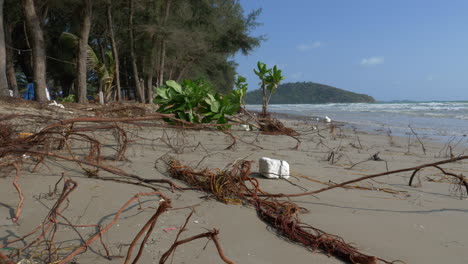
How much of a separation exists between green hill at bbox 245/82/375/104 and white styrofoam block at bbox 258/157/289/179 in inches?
2675

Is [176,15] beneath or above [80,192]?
above

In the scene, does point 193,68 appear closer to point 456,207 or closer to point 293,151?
point 293,151

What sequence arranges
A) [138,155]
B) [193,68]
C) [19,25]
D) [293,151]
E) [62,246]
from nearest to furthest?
[62,246]
[138,155]
[293,151]
[19,25]
[193,68]

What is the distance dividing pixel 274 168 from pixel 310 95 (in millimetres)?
76536

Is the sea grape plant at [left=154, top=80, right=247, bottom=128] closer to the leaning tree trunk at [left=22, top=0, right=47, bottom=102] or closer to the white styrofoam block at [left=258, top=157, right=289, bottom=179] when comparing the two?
the white styrofoam block at [left=258, top=157, right=289, bottom=179]

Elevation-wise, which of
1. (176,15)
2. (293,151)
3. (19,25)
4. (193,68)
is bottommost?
(293,151)

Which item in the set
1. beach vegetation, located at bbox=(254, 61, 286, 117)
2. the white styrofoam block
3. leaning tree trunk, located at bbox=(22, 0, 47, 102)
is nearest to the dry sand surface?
the white styrofoam block

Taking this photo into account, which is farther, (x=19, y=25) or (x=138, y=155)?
(x=19, y=25)

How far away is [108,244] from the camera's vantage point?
52.4 inches

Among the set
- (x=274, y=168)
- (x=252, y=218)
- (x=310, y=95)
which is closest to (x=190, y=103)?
(x=274, y=168)

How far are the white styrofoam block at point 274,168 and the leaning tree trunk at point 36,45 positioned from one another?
28.9 ft

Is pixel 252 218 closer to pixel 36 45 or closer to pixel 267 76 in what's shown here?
pixel 267 76

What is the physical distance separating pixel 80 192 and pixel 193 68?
77.0ft

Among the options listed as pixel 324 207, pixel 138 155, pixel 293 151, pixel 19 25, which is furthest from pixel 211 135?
pixel 19 25
